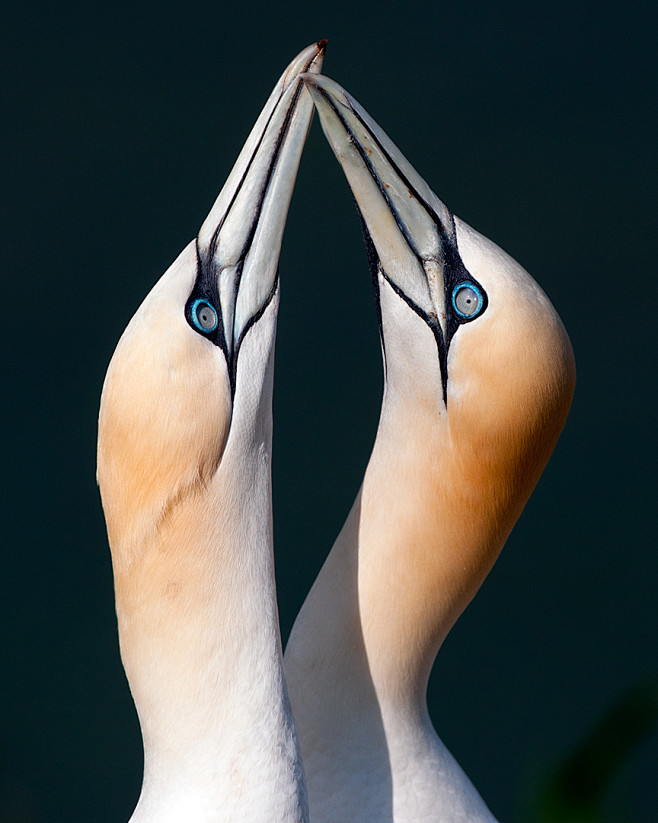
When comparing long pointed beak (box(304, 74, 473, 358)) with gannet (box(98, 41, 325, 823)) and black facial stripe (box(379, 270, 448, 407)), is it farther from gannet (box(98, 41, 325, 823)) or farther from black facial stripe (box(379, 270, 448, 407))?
gannet (box(98, 41, 325, 823))

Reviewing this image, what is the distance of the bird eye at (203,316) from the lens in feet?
7.95

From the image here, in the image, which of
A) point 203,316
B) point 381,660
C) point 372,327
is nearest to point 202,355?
point 203,316

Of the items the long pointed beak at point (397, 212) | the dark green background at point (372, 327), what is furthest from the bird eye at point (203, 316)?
the dark green background at point (372, 327)

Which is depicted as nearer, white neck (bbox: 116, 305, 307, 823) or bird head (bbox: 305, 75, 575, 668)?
white neck (bbox: 116, 305, 307, 823)

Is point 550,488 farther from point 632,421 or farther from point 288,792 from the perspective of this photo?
point 288,792

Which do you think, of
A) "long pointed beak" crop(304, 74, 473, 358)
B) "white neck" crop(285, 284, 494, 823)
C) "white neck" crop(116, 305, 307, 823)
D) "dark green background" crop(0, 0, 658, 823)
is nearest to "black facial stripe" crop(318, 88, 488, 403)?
"long pointed beak" crop(304, 74, 473, 358)

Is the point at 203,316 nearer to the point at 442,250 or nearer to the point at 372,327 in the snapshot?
the point at 442,250

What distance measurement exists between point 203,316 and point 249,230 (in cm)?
21

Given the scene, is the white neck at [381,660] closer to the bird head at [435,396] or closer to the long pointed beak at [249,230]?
the bird head at [435,396]

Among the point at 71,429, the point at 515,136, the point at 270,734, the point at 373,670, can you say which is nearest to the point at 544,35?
the point at 515,136

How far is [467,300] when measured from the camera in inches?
104

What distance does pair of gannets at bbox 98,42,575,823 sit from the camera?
2.40 meters

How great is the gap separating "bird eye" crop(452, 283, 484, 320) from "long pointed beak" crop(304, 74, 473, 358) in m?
0.02

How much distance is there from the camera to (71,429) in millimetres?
5535
